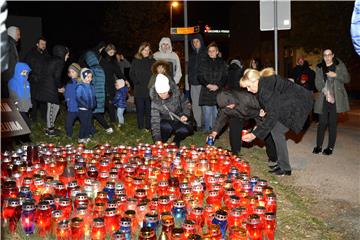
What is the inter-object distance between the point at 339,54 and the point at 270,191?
17.5 metres

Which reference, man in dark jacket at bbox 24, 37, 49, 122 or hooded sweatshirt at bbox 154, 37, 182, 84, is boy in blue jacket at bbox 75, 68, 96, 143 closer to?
man in dark jacket at bbox 24, 37, 49, 122

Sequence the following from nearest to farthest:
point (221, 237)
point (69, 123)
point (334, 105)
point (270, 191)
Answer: point (221, 237), point (270, 191), point (334, 105), point (69, 123)

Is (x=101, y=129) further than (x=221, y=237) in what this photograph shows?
Yes

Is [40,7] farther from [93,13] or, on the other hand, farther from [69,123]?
[69,123]

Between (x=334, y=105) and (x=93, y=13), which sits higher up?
(x=93, y=13)

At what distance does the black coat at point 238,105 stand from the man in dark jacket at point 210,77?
7.38 feet

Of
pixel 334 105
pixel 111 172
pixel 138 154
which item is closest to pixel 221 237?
pixel 111 172

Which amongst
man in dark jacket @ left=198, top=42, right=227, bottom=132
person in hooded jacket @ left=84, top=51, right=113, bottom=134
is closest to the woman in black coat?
man in dark jacket @ left=198, top=42, right=227, bottom=132

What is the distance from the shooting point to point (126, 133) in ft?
34.3

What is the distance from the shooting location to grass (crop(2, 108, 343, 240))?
5.14m

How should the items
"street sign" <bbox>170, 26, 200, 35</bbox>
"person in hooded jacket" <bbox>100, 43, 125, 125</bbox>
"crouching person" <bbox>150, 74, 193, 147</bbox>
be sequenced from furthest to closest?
1. "street sign" <bbox>170, 26, 200, 35</bbox>
2. "person in hooded jacket" <bbox>100, 43, 125, 125</bbox>
3. "crouching person" <bbox>150, 74, 193, 147</bbox>

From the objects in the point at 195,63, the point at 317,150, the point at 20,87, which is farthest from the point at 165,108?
the point at 317,150

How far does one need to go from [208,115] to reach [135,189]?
5.28 meters

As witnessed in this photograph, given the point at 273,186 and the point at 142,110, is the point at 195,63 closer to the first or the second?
the point at 142,110
